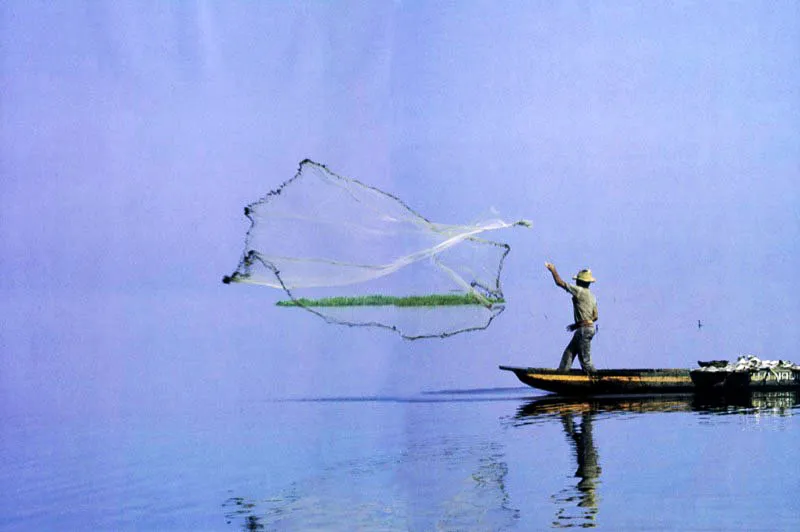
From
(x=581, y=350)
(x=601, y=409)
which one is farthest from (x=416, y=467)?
(x=581, y=350)

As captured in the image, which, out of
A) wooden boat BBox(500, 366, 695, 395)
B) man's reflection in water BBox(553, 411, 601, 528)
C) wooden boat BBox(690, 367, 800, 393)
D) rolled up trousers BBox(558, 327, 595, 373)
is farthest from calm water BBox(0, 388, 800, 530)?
rolled up trousers BBox(558, 327, 595, 373)

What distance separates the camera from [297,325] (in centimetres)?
4328

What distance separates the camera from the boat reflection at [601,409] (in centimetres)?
1277

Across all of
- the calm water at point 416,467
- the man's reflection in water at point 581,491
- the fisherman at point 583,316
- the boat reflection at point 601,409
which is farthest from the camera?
the fisherman at point 583,316

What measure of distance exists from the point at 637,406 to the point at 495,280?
3135 mm

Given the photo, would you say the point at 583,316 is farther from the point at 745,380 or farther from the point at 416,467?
the point at 416,467

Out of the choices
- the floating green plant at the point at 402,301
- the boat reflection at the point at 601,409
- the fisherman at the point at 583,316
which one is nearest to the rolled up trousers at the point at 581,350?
the fisherman at the point at 583,316

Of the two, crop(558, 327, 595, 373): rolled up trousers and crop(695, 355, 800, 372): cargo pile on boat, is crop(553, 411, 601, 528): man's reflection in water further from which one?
crop(695, 355, 800, 372): cargo pile on boat

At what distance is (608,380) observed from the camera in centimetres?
1823

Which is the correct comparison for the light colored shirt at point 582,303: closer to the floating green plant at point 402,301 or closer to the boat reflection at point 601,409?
the boat reflection at point 601,409

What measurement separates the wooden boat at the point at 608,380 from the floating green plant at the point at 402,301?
68.9 inches

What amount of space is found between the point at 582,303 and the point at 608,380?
128 cm

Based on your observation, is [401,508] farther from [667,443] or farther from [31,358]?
[31,358]

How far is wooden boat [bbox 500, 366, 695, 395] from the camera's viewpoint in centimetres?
1811
